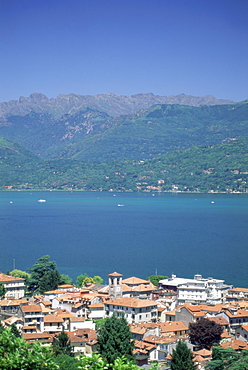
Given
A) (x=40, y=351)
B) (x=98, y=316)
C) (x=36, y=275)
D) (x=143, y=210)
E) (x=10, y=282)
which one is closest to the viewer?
(x=40, y=351)

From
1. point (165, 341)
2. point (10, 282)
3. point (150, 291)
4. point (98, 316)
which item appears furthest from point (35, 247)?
point (165, 341)

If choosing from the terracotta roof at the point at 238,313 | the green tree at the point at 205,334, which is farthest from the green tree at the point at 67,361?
the terracotta roof at the point at 238,313

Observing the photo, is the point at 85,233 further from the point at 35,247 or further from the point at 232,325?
the point at 232,325

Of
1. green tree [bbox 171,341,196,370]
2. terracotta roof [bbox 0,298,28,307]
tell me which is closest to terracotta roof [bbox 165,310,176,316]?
terracotta roof [bbox 0,298,28,307]

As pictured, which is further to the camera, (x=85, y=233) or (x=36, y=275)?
(x=85, y=233)

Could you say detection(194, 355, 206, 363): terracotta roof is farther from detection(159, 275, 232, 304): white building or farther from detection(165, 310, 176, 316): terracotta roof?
detection(159, 275, 232, 304): white building

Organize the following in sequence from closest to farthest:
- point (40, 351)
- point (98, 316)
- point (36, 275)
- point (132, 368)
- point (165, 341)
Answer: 1. point (40, 351)
2. point (132, 368)
3. point (165, 341)
4. point (98, 316)
5. point (36, 275)
